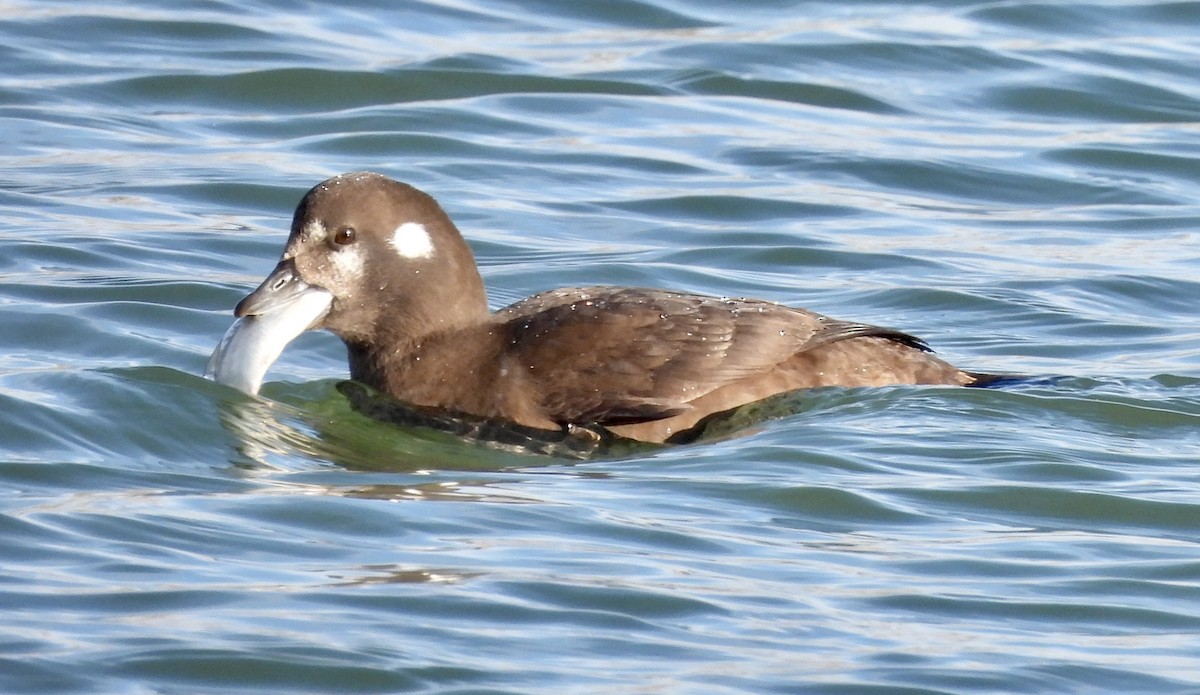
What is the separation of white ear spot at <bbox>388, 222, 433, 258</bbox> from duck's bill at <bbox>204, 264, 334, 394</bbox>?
1.16 ft

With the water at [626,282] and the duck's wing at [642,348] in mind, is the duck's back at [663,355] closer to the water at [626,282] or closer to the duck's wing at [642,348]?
the duck's wing at [642,348]

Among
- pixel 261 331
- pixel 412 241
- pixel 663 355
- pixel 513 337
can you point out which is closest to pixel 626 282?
pixel 412 241

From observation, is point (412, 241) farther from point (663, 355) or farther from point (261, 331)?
point (663, 355)

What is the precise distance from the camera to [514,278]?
9.99m

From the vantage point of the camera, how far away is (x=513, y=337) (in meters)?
7.36

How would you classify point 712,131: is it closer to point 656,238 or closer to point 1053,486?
point 656,238

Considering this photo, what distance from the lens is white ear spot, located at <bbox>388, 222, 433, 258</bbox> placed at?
7.53 meters

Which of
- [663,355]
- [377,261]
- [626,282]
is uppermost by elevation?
[377,261]

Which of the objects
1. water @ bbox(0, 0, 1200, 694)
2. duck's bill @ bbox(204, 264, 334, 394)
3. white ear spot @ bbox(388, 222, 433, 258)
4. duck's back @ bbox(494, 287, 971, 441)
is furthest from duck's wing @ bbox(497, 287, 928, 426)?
duck's bill @ bbox(204, 264, 334, 394)

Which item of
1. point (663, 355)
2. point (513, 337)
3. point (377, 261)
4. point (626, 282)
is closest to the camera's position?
point (663, 355)

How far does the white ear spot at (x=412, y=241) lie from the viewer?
753 cm

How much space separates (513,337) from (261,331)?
0.87 metres

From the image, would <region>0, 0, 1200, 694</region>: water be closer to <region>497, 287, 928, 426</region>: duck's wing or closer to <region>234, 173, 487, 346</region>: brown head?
<region>497, 287, 928, 426</region>: duck's wing

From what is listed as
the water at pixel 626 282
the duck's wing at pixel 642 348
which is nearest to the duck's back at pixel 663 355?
the duck's wing at pixel 642 348
